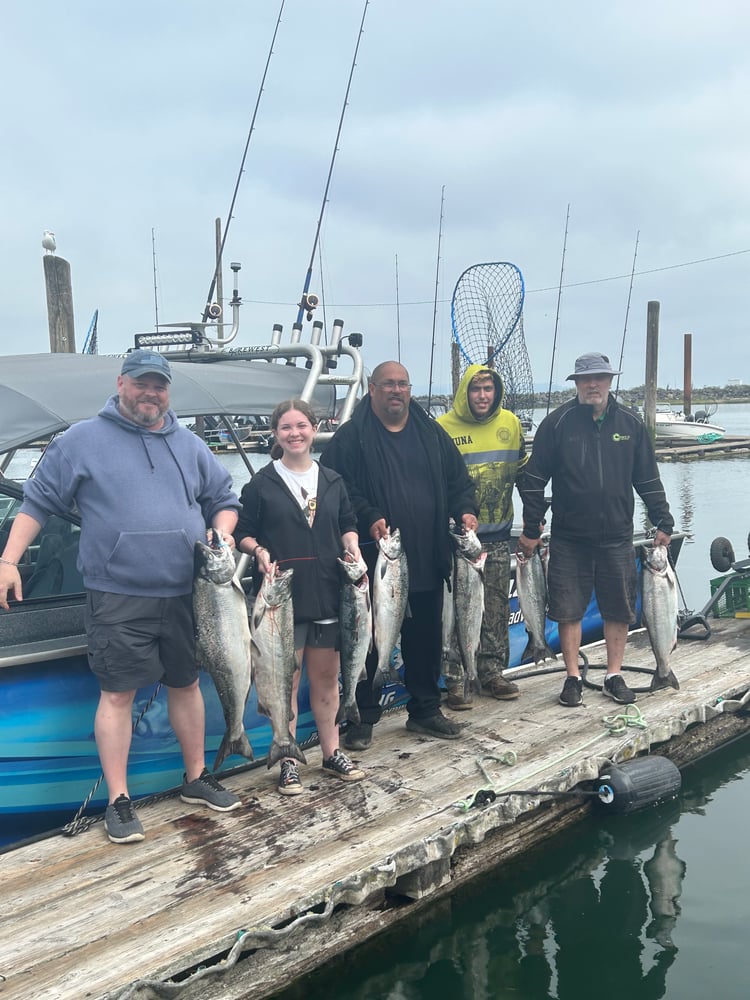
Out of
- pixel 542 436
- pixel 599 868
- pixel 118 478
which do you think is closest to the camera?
pixel 118 478

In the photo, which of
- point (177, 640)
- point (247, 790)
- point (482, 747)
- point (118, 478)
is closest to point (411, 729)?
point (482, 747)

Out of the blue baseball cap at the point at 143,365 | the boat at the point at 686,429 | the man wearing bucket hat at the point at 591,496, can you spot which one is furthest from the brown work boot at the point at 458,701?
the boat at the point at 686,429

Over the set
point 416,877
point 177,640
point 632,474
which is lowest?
point 416,877

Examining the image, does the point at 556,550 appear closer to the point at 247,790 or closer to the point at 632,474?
the point at 632,474

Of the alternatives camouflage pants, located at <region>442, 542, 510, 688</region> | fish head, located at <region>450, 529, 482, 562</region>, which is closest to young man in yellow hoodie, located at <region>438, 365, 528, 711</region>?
camouflage pants, located at <region>442, 542, 510, 688</region>

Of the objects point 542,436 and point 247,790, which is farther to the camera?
point 542,436

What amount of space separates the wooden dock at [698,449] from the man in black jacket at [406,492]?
2925 centimetres

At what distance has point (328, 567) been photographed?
166 inches

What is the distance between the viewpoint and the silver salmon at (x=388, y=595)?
445 centimetres

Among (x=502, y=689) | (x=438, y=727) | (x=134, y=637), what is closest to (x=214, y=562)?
(x=134, y=637)

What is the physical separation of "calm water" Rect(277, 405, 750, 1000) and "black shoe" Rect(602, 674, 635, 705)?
686 mm

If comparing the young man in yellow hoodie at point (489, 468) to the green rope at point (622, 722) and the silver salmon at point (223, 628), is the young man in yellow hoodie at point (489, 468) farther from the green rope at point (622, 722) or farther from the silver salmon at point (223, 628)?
the silver salmon at point (223, 628)

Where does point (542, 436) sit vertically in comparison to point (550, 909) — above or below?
above

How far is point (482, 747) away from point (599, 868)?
90cm
